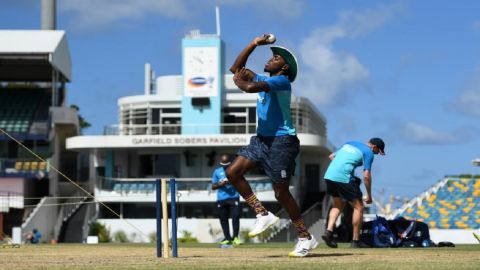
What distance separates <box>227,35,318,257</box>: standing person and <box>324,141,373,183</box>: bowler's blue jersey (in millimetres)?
4596

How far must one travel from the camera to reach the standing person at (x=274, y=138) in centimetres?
1115

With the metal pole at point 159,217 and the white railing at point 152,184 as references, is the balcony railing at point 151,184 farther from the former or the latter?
the metal pole at point 159,217

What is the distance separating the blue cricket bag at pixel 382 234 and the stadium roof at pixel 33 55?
3714cm

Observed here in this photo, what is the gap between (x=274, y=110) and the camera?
1125 cm

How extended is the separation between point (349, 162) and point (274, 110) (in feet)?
16.5

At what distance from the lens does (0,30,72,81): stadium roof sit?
52.6m

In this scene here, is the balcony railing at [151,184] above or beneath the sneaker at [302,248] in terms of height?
above

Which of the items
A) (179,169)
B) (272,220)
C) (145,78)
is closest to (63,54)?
(145,78)

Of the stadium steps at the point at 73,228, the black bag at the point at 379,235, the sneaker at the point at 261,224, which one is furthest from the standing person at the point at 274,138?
the stadium steps at the point at 73,228

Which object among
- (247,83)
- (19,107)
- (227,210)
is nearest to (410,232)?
(227,210)

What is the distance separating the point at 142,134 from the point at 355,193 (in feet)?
125

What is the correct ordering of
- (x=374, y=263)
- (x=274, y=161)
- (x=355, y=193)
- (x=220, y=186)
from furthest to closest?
(x=220, y=186)
(x=355, y=193)
(x=274, y=161)
(x=374, y=263)

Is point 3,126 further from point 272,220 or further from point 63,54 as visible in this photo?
point 272,220

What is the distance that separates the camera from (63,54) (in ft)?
187
